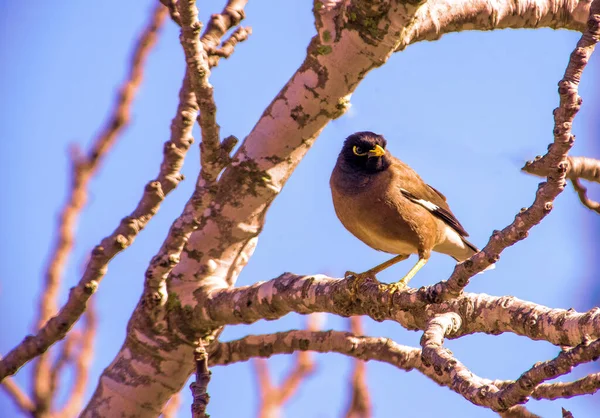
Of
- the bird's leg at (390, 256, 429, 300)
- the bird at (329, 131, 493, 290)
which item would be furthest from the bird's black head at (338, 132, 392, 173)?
the bird's leg at (390, 256, 429, 300)

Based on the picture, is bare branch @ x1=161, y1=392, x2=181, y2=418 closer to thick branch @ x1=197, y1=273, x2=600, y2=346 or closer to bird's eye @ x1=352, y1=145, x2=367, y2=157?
thick branch @ x1=197, y1=273, x2=600, y2=346

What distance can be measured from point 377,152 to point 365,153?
0.10 m

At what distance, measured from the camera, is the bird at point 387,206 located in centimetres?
497

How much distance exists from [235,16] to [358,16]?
33.4 inches

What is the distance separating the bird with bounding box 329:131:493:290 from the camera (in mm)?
4969

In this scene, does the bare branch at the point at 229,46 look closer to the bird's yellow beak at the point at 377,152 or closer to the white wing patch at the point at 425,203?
the bird's yellow beak at the point at 377,152

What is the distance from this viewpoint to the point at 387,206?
4988 millimetres

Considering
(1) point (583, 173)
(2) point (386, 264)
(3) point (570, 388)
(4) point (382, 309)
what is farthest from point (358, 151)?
(3) point (570, 388)

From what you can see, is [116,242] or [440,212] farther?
[440,212]

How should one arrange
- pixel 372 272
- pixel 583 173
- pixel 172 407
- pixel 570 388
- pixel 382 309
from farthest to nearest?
pixel 372 272
pixel 172 407
pixel 583 173
pixel 382 309
pixel 570 388

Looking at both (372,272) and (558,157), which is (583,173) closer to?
(372,272)

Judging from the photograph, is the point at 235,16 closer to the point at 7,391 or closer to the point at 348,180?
the point at 348,180

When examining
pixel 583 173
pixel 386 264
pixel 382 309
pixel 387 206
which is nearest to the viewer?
pixel 382 309

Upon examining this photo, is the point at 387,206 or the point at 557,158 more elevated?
the point at 387,206
